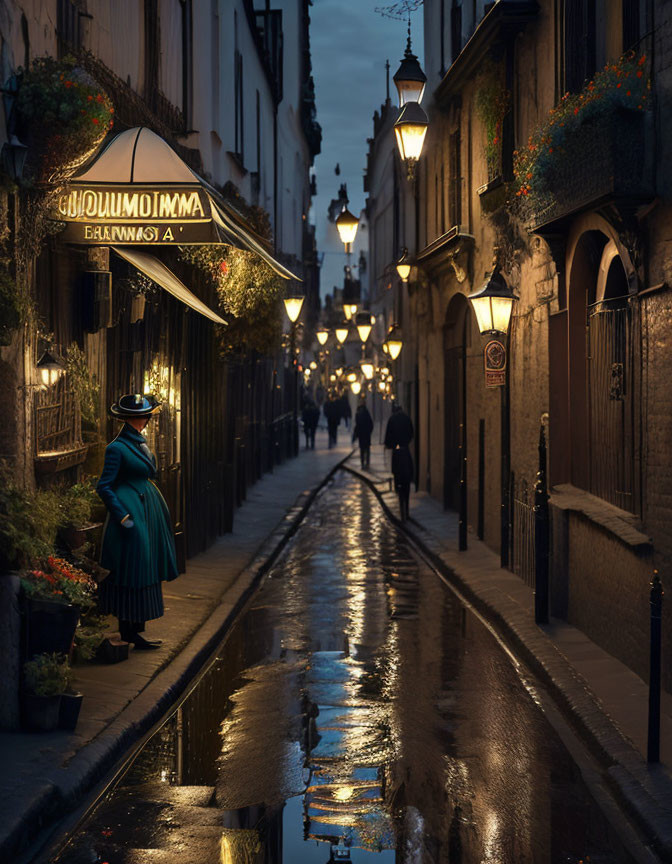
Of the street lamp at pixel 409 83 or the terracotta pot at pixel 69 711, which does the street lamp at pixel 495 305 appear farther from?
the terracotta pot at pixel 69 711

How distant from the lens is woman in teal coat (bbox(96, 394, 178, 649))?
919 centimetres

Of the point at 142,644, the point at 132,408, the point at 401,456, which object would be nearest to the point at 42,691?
the point at 142,644

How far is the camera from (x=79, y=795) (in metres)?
6.13

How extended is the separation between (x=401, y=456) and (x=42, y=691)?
13.2 metres

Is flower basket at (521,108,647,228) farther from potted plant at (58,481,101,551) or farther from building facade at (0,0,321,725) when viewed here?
potted plant at (58,481,101,551)

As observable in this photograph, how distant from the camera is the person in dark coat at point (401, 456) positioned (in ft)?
64.8

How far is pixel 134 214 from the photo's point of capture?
372 inches

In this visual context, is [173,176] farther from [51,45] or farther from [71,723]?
[71,723]

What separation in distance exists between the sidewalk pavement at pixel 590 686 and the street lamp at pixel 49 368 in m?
4.24

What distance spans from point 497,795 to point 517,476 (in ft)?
26.8

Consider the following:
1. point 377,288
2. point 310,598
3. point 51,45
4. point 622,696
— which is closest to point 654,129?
point 622,696

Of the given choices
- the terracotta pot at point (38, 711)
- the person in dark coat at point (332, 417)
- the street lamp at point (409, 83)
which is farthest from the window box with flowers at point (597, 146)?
the person in dark coat at point (332, 417)

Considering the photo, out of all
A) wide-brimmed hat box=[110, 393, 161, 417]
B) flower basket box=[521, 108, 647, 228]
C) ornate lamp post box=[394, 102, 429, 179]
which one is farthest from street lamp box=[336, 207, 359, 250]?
wide-brimmed hat box=[110, 393, 161, 417]

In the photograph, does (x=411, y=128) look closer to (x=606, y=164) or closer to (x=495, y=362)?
(x=495, y=362)
